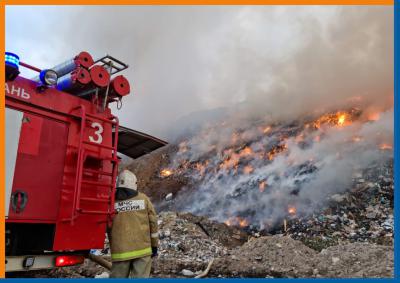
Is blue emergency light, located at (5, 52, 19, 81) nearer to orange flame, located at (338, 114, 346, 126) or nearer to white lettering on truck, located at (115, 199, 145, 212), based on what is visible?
white lettering on truck, located at (115, 199, 145, 212)

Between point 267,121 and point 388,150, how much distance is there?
264 inches

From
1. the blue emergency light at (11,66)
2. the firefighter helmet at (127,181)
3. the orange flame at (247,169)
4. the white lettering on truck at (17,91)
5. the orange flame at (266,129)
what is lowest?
the firefighter helmet at (127,181)

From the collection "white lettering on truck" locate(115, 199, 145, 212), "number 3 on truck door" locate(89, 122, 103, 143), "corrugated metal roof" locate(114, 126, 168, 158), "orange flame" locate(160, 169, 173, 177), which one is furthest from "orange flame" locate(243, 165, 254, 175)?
"white lettering on truck" locate(115, 199, 145, 212)

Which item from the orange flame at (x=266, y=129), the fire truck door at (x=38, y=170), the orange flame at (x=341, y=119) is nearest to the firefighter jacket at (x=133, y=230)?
the fire truck door at (x=38, y=170)

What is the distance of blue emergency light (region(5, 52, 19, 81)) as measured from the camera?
364 centimetres

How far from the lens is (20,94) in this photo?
3.85 meters

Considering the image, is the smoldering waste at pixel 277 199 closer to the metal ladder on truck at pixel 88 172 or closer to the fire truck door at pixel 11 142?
the metal ladder on truck at pixel 88 172

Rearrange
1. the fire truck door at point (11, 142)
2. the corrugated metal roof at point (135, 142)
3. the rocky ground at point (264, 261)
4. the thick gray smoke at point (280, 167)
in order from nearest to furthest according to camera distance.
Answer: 1. the fire truck door at point (11, 142)
2. the corrugated metal roof at point (135, 142)
3. the rocky ground at point (264, 261)
4. the thick gray smoke at point (280, 167)

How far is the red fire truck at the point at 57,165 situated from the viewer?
3756 millimetres

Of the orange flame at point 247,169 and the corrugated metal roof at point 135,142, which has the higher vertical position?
the orange flame at point 247,169

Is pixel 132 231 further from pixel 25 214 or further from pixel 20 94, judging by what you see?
pixel 20 94

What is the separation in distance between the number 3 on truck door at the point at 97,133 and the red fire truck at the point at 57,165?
0.01m

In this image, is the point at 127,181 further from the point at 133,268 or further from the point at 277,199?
the point at 277,199

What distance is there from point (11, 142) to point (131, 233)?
1.53 meters
